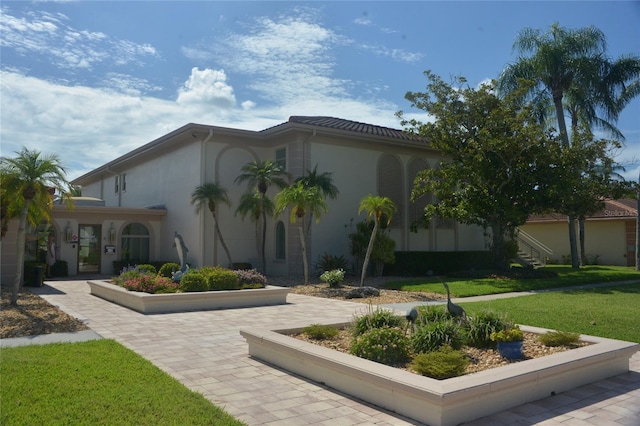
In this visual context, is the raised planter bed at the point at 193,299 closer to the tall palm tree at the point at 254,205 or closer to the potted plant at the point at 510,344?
the tall palm tree at the point at 254,205

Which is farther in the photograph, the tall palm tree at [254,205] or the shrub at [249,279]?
the tall palm tree at [254,205]

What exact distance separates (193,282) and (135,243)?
1422cm

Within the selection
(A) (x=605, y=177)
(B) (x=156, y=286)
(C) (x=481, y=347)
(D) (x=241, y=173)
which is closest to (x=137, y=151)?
(D) (x=241, y=173)

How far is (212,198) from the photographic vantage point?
2283 cm

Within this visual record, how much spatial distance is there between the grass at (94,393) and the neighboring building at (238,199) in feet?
51.9

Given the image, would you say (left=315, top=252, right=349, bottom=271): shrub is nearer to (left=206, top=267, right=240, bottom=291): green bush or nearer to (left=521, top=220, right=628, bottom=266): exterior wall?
(left=206, top=267, right=240, bottom=291): green bush

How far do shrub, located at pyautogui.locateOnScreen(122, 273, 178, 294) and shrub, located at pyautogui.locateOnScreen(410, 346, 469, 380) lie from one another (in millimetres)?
9636

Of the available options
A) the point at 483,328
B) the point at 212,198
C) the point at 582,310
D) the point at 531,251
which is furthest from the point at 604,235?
the point at 483,328

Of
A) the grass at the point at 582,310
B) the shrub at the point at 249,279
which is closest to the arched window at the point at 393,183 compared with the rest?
the grass at the point at 582,310

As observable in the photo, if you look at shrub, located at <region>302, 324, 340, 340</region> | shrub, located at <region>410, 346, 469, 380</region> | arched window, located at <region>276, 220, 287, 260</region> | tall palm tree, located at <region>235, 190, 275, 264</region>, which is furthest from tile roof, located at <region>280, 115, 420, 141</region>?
shrub, located at <region>410, 346, 469, 380</region>

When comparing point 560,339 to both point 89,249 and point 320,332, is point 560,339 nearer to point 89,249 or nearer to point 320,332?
point 320,332

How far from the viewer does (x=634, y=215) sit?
31.5m

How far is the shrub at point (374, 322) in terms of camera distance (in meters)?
7.88

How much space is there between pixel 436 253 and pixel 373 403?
2020 cm
